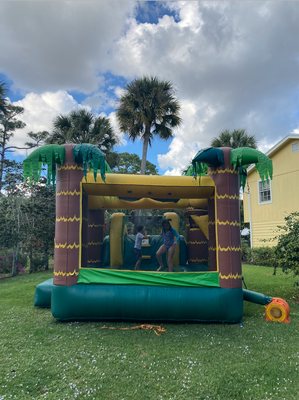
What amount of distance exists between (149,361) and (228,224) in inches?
102

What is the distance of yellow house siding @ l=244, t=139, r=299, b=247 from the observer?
14148 mm

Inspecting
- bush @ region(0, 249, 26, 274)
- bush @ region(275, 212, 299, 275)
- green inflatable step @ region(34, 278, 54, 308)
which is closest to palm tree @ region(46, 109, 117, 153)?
bush @ region(0, 249, 26, 274)

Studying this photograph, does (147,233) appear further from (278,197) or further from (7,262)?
(278,197)

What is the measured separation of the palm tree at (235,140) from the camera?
17.7m

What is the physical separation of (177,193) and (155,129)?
10390 millimetres

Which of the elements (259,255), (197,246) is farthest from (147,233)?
(259,255)

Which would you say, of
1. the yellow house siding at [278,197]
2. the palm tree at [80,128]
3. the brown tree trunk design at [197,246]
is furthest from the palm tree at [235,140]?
the brown tree trunk design at [197,246]

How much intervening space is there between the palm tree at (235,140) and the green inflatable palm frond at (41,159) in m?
13.7

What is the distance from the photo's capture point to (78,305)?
534 cm

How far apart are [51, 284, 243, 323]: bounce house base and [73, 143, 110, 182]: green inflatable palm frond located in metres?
1.89

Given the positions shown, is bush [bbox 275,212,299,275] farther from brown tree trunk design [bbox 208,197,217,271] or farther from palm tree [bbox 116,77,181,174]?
palm tree [bbox 116,77,181,174]

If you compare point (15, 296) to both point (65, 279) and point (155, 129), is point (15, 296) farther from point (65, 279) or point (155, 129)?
point (155, 129)

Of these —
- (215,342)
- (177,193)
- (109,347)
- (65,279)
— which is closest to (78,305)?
(65,279)

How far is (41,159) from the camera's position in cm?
539
